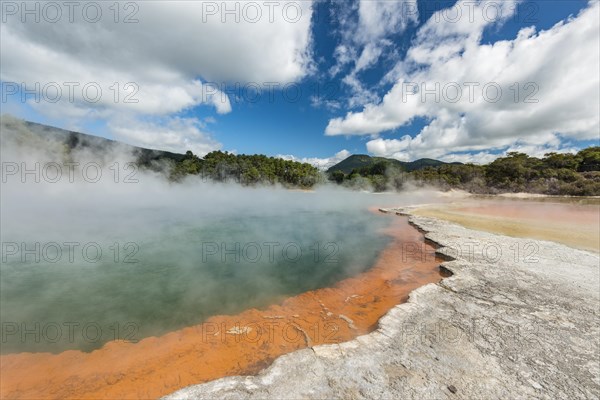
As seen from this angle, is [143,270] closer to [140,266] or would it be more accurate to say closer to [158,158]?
[140,266]

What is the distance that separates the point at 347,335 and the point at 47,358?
4855mm

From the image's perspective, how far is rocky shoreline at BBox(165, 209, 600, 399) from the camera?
9.61 feet

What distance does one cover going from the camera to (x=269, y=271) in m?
7.86

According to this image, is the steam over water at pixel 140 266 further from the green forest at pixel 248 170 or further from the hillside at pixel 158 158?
the green forest at pixel 248 170

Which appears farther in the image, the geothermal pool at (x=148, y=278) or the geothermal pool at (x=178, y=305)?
the geothermal pool at (x=148, y=278)

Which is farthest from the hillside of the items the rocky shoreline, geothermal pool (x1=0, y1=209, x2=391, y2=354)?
the rocky shoreline

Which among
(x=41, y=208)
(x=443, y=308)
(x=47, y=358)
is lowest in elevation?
(x=47, y=358)

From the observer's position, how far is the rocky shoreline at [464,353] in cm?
293

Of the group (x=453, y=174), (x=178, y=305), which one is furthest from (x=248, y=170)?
(x=178, y=305)

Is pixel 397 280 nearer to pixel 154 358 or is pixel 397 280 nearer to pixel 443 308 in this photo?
pixel 443 308

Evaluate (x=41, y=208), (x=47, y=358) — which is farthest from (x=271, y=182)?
(x=47, y=358)

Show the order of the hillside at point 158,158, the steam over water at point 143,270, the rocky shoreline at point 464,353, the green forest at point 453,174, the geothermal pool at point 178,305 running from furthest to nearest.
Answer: the green forest at point 453,174 < the hillside at point 158,158 < the steam over water at point 143,270 < the geothermal pool at point 178,305 < the rocky shoreline at point 464,353

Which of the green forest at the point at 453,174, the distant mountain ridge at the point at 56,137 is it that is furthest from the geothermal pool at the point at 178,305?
the green forest at the point at 453,174

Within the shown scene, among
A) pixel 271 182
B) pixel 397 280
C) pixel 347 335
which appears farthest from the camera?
pixel 271 182
